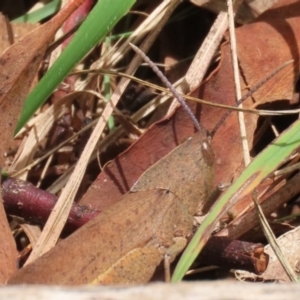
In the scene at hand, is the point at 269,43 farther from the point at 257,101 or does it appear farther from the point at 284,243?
the point at 284,243

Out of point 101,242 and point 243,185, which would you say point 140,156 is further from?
point 243,185

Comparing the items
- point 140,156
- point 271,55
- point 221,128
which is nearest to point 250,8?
point 271,55

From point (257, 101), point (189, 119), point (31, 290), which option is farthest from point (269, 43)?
point (31, 290)

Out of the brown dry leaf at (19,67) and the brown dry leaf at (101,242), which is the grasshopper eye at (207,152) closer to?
the brown dry leaf at (101,242)

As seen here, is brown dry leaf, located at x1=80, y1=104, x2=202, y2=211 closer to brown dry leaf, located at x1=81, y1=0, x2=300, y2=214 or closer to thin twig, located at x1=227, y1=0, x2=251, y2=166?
brown dry leaf, located at x1=81, y1=0, x2=300, y2=214

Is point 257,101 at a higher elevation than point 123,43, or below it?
below
